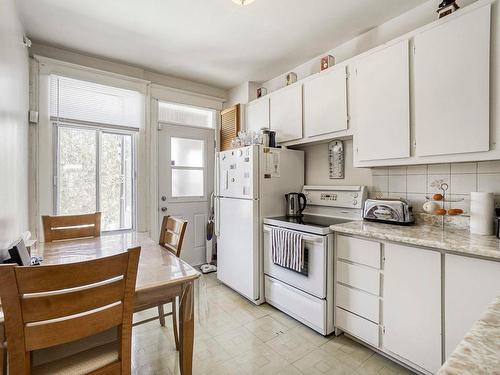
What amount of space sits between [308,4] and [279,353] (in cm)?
267

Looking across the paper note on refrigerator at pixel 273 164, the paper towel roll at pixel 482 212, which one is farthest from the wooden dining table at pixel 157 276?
the paper towel roll at pixel 482 212

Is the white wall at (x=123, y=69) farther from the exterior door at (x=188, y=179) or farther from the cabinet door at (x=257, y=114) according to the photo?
the cabinet door at (x=257, y=114)

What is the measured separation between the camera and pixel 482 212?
1.63m

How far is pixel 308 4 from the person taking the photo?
2.03m

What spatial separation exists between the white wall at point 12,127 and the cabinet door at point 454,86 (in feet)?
8.91

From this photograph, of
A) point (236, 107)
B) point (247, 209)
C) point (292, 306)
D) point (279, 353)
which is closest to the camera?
point (279, 353)

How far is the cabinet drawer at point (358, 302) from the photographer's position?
1799mm

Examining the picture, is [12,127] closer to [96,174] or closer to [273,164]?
[96,174]

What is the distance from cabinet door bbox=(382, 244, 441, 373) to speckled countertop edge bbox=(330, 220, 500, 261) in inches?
3.1

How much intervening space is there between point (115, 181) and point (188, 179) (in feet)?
3.02

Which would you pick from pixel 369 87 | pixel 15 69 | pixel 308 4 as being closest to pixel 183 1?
pixel 308 4

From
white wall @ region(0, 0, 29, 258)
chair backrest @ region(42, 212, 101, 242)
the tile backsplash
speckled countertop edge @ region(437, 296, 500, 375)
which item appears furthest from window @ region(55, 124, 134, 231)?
speckled countertop edge @ region(437, 296, 500, 375)

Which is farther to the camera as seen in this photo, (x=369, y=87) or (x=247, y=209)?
(x=247, y=209)

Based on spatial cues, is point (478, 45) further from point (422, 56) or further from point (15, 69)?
point (15, 69)
